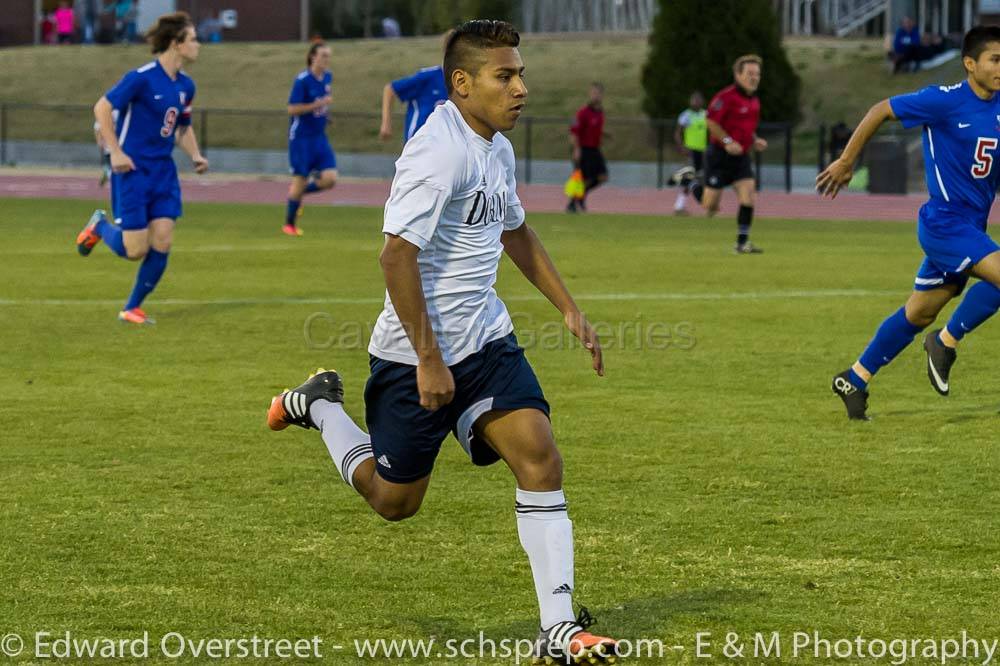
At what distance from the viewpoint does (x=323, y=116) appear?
22609mm

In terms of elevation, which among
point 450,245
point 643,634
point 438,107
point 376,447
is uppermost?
point 438,107

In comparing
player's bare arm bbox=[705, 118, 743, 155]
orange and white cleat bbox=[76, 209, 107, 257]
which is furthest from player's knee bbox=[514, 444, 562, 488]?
player's bare arm bbox=[705, 118, 743, 155]

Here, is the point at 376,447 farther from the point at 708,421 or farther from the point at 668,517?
the point at 708,421

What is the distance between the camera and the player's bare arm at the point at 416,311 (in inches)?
193

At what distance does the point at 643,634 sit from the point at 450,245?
1.35m

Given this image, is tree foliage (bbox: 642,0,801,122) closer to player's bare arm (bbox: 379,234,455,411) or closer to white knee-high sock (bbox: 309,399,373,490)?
white knee-high sock (bbox: 309,399,373,490)

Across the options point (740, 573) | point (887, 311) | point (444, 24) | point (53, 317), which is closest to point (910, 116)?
point (740, 573)

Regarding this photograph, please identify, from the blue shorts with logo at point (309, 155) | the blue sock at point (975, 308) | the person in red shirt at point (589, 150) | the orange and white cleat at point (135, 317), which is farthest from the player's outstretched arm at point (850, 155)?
the person in red shirt at point (589, 150)

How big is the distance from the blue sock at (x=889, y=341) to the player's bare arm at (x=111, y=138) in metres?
5.91

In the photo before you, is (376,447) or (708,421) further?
(708,421)

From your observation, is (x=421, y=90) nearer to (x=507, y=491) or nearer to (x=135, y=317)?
(x=135, y=317)

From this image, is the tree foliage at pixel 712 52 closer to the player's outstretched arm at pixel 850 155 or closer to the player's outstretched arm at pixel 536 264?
the player's outstretched arm at pixel 850 155

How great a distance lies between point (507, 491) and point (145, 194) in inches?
255

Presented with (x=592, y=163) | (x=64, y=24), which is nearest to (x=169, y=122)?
(x=592, y=163)
